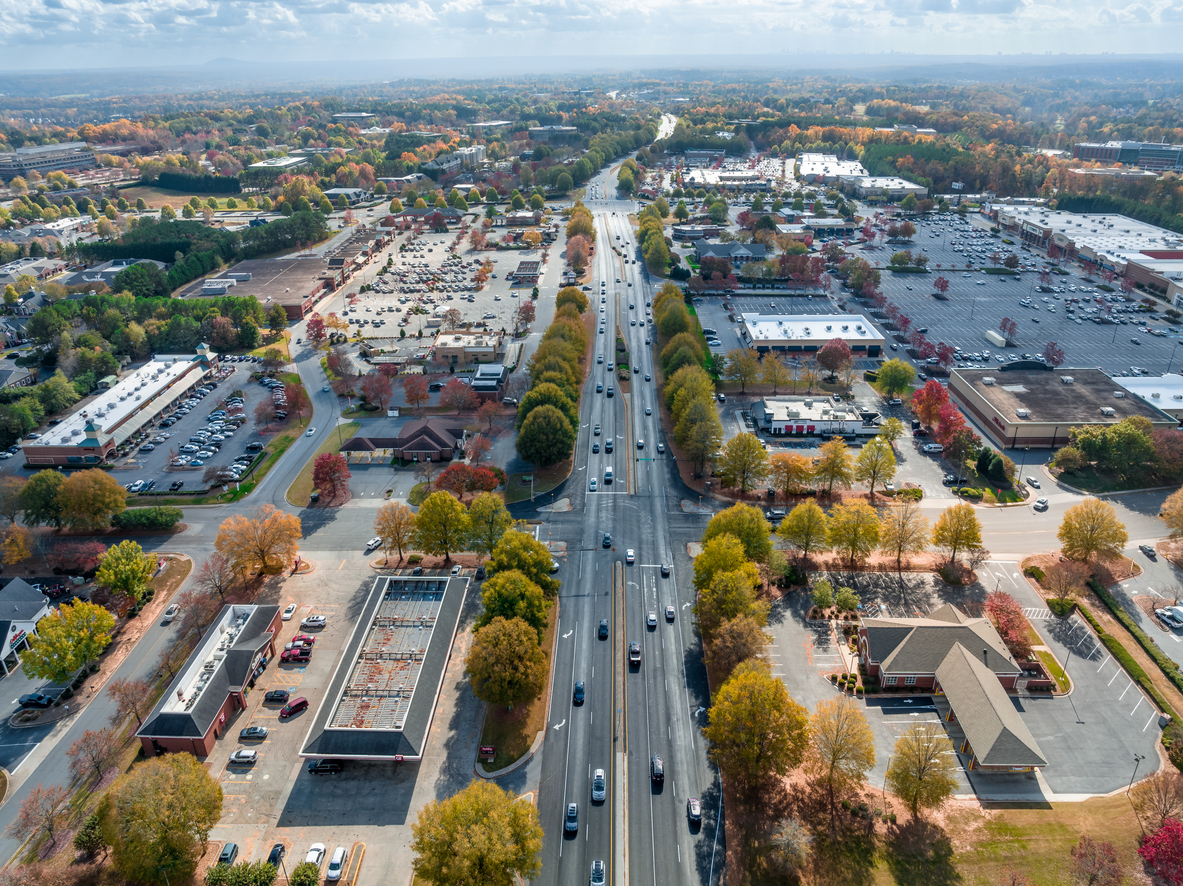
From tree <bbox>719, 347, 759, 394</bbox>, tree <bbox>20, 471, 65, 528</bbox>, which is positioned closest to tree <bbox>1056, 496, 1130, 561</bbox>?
tree <bbox>719, 347, 759, 394</bbox>

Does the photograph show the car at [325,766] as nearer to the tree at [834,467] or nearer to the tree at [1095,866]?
the tree at [1095,866]

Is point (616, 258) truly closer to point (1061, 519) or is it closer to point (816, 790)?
point (1061, 519)

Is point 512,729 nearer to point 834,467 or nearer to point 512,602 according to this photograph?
point 512,602

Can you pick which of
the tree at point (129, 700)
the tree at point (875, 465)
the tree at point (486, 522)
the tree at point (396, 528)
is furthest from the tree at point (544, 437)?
the tree at point (129, 700)

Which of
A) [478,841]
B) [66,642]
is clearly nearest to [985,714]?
[478,841]

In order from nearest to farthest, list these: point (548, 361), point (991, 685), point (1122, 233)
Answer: point (991, 685) → point (548, 361) → point (1122, 233)

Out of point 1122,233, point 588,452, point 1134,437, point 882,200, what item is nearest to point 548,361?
point 588,452
